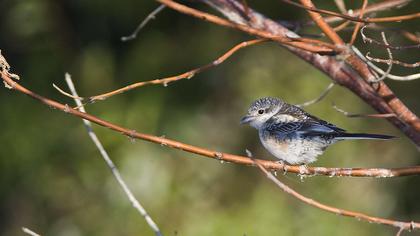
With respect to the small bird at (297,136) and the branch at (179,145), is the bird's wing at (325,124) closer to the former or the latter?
the small bird at (297,136)

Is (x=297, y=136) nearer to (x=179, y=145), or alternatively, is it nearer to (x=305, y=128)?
(x=305, y=128)

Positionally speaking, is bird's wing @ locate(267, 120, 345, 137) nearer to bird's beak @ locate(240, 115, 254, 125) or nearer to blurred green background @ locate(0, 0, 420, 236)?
bird's beak @ locate(240, 115, 254, 125)

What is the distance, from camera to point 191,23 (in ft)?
21.8

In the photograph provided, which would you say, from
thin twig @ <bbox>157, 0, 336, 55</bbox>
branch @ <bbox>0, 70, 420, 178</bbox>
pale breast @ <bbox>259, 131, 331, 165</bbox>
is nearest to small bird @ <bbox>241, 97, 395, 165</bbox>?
pale breast @ <bbox>259, 131, 331, 165</bbox>

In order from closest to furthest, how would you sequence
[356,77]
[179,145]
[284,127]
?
[179,145]
[356,77]
[284,127]

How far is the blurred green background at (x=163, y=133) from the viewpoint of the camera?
6.07 m

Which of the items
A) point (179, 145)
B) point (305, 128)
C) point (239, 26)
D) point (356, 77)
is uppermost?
point (239, 26)

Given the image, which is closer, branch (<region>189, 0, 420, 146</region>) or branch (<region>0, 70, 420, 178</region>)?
branch (<region>0, 70, 420, 178</region>)

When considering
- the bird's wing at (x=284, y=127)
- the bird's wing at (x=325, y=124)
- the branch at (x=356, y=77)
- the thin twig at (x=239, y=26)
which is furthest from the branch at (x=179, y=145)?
the bird's wing at (x=284, y=127)

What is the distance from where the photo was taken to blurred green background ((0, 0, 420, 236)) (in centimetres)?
607

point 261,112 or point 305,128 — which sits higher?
point 305,128

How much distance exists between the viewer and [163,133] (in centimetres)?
616

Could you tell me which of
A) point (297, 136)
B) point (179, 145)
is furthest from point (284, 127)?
point (179, 145)

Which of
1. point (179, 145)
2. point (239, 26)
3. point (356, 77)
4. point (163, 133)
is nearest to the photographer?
point (239, 26)
